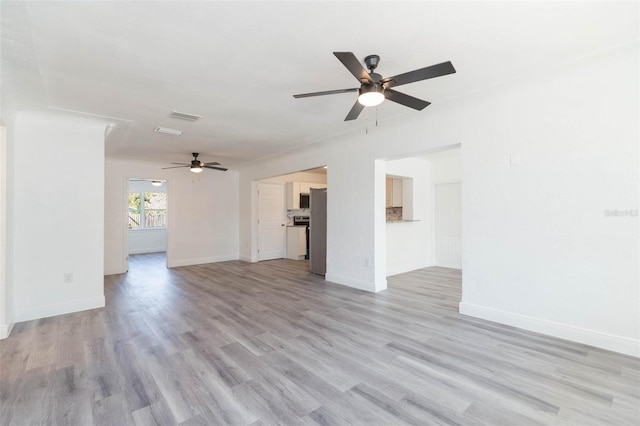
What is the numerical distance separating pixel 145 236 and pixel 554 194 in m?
10.4

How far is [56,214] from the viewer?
149 inches

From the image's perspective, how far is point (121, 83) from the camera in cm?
287

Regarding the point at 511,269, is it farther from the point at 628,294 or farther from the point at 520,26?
the point at 520,26

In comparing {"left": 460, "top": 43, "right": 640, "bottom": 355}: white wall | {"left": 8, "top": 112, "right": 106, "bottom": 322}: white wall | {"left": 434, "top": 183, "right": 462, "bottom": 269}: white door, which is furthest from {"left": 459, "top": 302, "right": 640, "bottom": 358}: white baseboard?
{"left": 8, "top": 112, "right": 106, "bottom": 322}: white wall

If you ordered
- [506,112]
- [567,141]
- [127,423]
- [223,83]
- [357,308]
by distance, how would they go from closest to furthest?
1. [127,423]
2. [567,141]
3. [223,83]
4. [506,112]
5. [357,308]

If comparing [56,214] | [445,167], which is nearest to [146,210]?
[56,214]

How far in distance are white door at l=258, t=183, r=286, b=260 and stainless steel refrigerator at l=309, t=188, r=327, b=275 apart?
2.14 metres

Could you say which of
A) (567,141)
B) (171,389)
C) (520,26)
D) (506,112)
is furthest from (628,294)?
(171,389)

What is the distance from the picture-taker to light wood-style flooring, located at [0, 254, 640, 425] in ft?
5.96

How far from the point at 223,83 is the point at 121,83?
0.98 metres

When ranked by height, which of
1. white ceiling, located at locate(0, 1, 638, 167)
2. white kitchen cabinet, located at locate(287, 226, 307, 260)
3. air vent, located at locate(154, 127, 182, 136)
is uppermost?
white ceiling, located at locate(0, 1, 638, 167)

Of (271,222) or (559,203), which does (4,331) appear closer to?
(271,222)

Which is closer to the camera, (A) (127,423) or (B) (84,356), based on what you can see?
(A) (127,423)

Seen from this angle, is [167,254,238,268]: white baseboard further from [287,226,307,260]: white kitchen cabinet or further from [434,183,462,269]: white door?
[434,183,462,269]: white door
